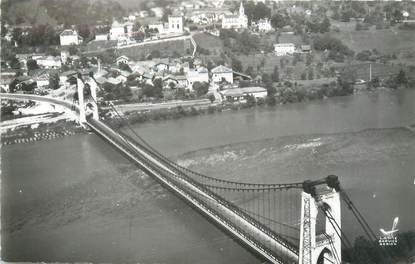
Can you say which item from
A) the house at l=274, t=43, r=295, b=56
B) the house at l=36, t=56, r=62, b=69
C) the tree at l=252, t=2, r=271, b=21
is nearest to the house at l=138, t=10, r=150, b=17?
the house at l=36, t=56, r=62, b=69

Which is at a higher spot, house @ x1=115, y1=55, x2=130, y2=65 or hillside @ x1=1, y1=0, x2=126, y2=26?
hillside @ x1=1, y1=0, x2=126, y2=26

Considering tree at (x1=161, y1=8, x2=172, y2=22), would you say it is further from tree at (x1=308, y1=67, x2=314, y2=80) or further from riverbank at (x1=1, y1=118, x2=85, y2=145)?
riverbank at (x1=1, y1=118, x2=85, y2=145)

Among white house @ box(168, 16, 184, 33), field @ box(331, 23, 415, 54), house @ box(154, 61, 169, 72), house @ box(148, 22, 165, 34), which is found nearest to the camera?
field @ box(331, 23, 415, 54)

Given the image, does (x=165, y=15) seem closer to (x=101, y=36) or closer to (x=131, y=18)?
(x=131, y=18)

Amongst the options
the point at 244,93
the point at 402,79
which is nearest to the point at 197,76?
the point at 244,93

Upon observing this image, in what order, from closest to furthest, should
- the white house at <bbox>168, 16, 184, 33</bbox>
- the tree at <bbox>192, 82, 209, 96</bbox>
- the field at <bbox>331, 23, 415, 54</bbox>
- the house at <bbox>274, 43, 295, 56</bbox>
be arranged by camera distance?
the field at <bbox>331, 23, 415, 54</bbox> < the house at <bbox>274, 43, 295, 56</bbox> < the tree at <bbox>192, 82, 209, 96</bbox> < the white house at <bbox>168, 16, 184, 33</bbox>

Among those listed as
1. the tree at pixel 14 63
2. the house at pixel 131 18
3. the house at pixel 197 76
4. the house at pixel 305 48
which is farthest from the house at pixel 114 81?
the house at pixel 305 48

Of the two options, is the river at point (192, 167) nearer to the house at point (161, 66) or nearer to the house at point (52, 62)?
the house at point (161, 66)

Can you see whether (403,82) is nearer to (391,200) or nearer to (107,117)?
(391,200)
